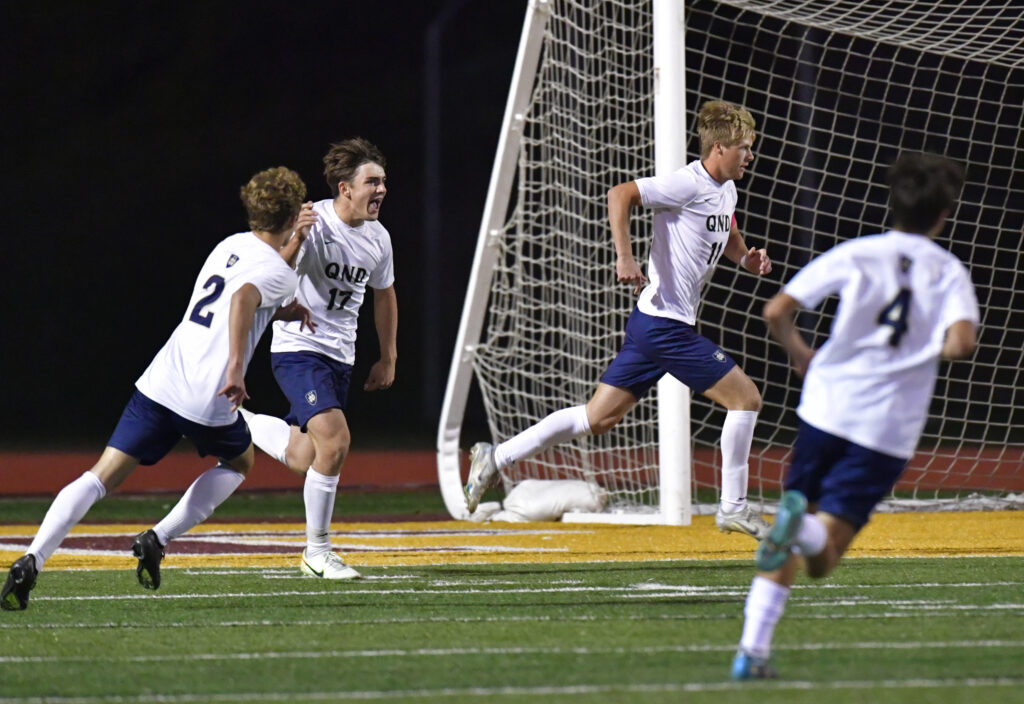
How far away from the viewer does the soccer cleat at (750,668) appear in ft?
11.9

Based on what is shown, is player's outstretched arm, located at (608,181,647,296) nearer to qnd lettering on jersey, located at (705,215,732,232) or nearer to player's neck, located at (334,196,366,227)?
qnd lettering on jersey, located at (705,215,732,232)

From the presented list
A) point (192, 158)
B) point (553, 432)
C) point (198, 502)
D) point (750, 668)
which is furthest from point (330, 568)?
point (192, 158)

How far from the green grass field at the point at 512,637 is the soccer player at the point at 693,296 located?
2.18 ft

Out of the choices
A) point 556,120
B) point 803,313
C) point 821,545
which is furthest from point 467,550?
point 803,313

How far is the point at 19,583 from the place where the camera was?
5.13 m

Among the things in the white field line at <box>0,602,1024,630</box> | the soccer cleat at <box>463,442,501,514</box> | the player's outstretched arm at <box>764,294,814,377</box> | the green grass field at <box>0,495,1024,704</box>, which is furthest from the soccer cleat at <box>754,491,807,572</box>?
the soccer cleat at <box>463,442,501,514</box>

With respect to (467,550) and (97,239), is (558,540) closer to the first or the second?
(467,550)

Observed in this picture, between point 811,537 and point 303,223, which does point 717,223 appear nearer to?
point 303,223

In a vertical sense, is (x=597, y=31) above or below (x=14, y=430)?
above

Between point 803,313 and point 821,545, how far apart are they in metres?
14.8

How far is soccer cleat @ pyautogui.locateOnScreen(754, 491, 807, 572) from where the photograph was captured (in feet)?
11.8

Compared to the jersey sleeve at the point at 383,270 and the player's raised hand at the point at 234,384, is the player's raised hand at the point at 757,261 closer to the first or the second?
the jersey sleeve at the point at 383,270

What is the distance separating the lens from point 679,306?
684 centimetres

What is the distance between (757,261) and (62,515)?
3235 millimetres
